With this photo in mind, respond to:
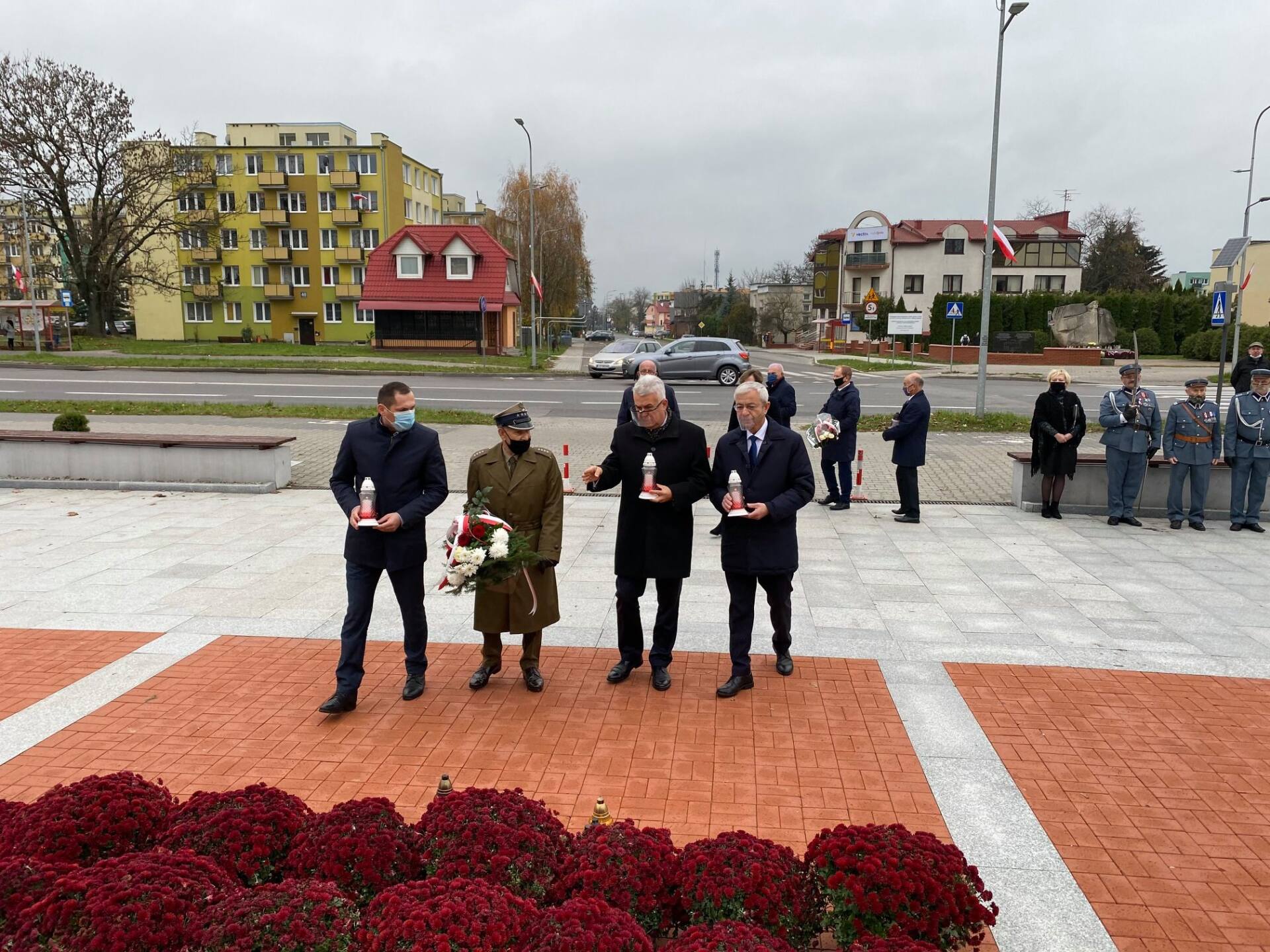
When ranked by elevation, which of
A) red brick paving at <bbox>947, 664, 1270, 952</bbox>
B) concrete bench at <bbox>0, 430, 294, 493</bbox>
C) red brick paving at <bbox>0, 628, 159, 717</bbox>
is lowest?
red brick paving at <bbox>947, 664, 1270, 952</bbox>

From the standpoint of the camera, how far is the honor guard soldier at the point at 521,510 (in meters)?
5.69

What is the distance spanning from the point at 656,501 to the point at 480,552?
1.18 m

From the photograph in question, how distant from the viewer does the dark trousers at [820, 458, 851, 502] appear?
38.4 ft

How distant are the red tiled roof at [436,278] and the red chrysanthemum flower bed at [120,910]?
154ft

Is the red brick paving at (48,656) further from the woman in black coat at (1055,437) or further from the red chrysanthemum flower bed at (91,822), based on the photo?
the woman in black coat at (1055,437)

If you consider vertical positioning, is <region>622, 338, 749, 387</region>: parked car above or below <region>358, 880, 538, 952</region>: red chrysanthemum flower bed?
above

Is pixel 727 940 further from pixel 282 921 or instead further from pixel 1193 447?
pixel 1193 447

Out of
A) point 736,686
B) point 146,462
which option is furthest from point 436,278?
point 736,686

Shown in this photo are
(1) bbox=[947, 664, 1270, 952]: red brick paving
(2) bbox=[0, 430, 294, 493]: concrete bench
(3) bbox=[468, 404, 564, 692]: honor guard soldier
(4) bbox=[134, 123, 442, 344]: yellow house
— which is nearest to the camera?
(1) bbox=[947, 664, 1270, 952]: red brick paving

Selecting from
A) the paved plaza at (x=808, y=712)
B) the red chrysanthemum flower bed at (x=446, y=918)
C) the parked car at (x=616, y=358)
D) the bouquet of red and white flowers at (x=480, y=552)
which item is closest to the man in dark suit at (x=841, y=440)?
the paved plaza at (x=808, y=712)

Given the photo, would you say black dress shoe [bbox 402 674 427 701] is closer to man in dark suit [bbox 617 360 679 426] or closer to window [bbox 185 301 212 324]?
man in dark suit [bbox 617 360 679 426]

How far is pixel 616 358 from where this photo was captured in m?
35.3

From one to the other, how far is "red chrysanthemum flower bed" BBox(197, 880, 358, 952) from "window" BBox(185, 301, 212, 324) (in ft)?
227

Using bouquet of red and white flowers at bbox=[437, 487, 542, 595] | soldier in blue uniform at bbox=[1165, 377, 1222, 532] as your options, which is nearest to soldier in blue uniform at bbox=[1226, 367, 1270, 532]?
soldier in blue uniform at bbox=[1165, 377, 1222, 532]
